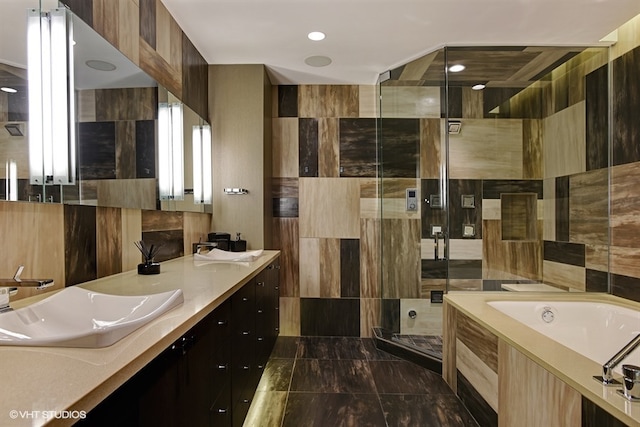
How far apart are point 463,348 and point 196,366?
177cm

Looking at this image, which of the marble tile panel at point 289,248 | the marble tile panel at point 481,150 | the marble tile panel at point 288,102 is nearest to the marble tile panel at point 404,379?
the marble tile panel at point 289,248

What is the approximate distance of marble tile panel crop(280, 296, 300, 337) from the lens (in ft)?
11.6

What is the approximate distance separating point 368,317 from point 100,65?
309 cm

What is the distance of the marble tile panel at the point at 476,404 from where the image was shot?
1800 millimetres

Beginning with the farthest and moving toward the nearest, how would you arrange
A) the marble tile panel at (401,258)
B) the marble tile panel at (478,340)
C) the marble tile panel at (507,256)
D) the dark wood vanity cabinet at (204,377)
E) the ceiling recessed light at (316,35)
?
the marble tile panel at (401,258), the marble tile panel at (507,256), the ceiling recessed light at (316,35), the marble tile panel at (478,340), the dark wood vanity cabinet at (204,377)

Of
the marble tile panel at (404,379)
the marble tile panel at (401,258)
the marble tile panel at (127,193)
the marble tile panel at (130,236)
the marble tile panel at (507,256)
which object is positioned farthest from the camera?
the marble tile panel at (401,258)

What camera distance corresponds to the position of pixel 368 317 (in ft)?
11.6

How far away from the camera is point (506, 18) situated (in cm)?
237

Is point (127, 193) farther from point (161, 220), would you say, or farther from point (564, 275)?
point (564, 275)

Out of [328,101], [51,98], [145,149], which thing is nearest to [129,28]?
[145,149]

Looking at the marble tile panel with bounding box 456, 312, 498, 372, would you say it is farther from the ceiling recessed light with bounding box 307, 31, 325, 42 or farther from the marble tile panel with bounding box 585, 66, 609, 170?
the ceiling recessed light with bounding box 307, 31, 325, 42

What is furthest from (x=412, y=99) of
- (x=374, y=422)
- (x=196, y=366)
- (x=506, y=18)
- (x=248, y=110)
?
(x=196, y=366)

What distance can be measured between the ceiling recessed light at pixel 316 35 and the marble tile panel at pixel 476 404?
8.83ft

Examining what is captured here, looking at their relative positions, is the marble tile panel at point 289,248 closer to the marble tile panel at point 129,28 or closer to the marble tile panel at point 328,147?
the marble tile panel at point 328,147
